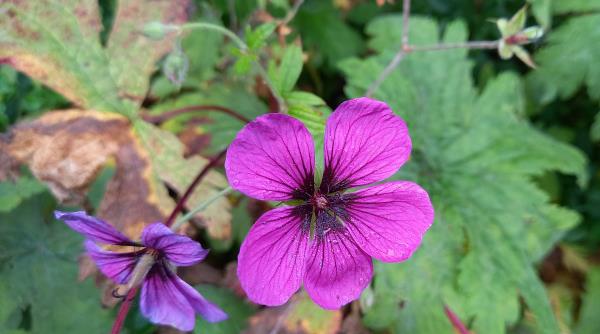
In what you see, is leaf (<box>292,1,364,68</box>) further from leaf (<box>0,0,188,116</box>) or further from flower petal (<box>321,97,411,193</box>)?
flower petal (<box>321,97,411,193</box>)

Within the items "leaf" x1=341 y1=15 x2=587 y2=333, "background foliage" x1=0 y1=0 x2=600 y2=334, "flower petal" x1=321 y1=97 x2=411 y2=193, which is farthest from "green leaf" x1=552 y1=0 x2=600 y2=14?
"flower petal" x1=321 y1=97 x2=411 y2=193

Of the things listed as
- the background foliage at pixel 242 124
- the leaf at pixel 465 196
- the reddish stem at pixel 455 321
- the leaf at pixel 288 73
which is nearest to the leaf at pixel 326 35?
the background foliage at pixel 242 124

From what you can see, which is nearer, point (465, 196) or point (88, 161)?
point (88, 161)

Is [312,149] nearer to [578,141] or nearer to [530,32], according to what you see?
[530,32]

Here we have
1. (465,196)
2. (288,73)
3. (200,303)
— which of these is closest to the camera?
(200,303)

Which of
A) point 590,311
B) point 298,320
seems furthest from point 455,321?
point 590,311

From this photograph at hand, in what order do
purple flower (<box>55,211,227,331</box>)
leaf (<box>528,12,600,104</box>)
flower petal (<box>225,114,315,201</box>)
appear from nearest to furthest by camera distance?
flower petal (<box>225,114,315,201</box>)
purple flower (<box>55,211,227,331</box>)
leaf (<box>528,12,600,104</box>)

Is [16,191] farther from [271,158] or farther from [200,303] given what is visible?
[271,158]
